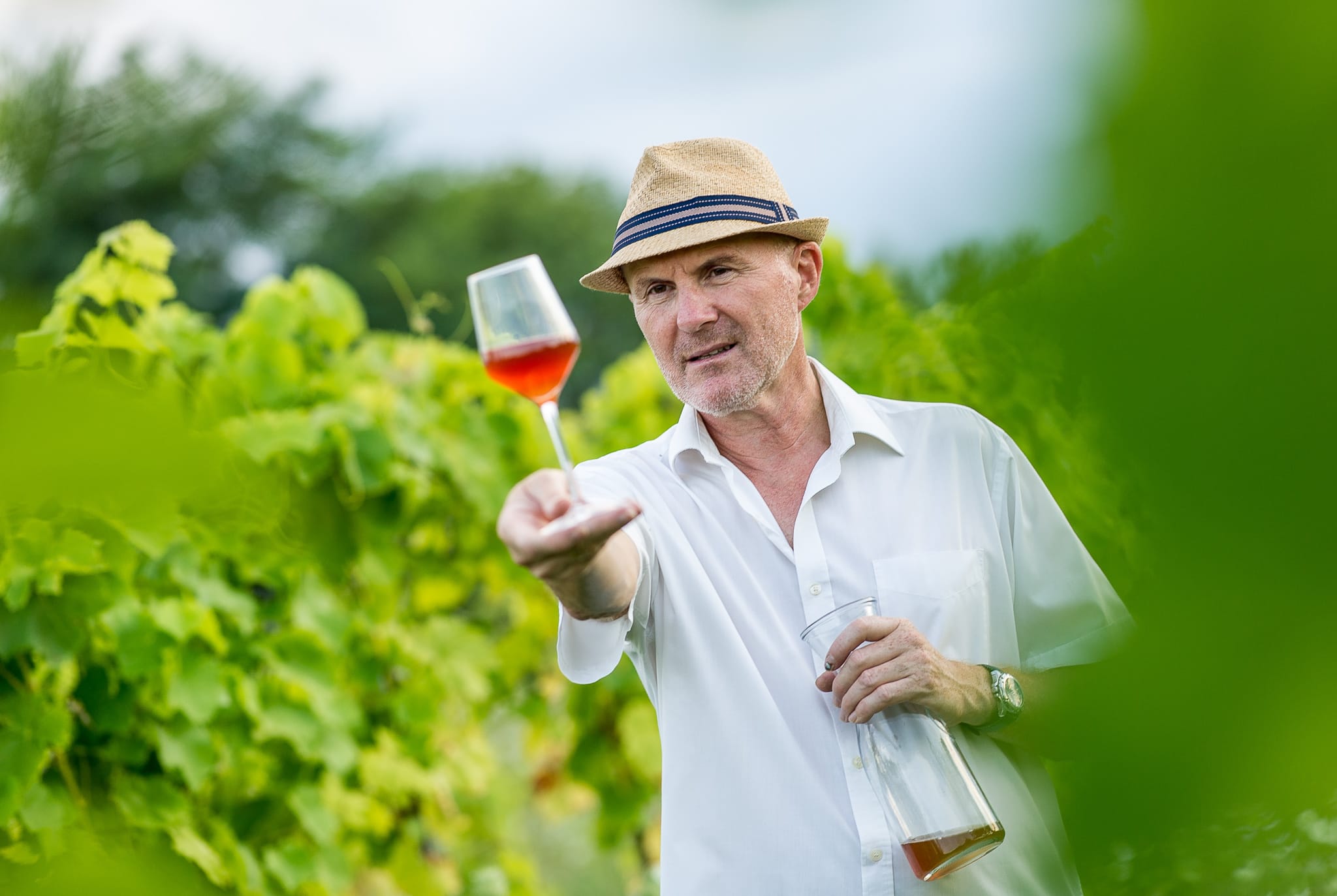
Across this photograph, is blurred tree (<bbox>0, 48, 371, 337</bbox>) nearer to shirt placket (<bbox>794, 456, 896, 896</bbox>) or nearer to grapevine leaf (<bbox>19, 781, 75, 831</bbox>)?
grapevine leaf (<bbox>19, 781, 75, 831</bbox>)

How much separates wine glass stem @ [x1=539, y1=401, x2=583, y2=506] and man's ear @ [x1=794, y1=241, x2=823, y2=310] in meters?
0.89

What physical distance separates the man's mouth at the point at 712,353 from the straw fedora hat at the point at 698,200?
0.17m

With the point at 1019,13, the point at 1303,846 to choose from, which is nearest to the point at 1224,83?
the point at 1019,13

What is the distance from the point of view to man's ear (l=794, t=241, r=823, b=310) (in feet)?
7.29

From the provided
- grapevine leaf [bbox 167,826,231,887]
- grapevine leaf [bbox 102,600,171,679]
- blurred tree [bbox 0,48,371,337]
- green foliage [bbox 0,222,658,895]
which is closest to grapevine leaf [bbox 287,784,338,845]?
green foliage [bbox 0,222,658,895]

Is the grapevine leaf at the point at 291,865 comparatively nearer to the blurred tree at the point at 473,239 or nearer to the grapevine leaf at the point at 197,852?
the grapevine leaf at the point at 197,852

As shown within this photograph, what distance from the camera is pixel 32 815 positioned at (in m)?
2.20

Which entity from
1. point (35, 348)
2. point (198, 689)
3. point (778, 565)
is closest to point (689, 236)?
point (778, 565)

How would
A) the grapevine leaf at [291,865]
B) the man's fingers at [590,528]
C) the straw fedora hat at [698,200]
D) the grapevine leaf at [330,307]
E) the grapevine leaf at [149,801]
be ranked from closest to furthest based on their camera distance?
1. the man's fingers at [590,528]
2. the straw fedora hat at [698,200]
3. the grapevine leaf at [149,801]
4. the grapevine leaf at [291,865]
5. the grapevine leaf at [330,307]

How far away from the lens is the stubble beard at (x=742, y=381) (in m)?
1.96

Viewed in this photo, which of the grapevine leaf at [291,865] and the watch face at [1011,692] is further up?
the grapevine leaf at [291,865]

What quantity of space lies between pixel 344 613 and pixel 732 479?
161 centimetres

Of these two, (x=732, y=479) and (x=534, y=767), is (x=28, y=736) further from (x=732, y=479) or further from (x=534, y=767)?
(x=534, y=767)

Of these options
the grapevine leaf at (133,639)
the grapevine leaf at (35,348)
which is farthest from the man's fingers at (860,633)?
the grapevine leaf at (133,639)
